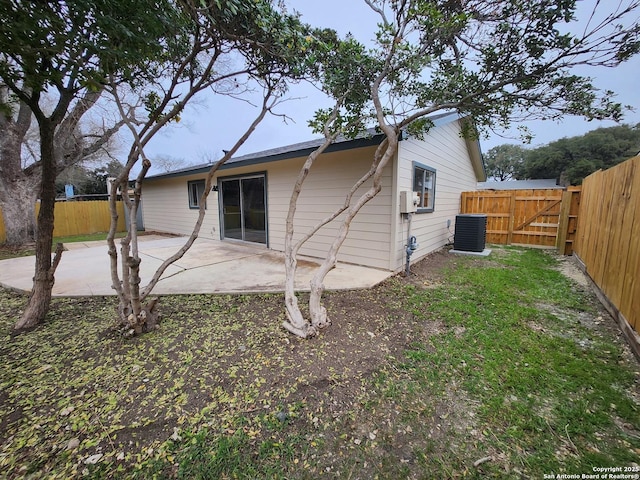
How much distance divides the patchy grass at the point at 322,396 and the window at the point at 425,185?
3.08 m

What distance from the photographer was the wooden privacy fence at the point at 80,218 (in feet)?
35.9

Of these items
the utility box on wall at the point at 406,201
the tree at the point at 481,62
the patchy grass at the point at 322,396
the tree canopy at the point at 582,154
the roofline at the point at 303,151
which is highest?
the tree canopy at the point at 582,154

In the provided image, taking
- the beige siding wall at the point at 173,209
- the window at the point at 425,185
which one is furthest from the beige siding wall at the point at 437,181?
the beige siding wall at the point at 173,209

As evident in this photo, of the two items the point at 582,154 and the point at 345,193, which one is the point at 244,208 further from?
the point at 582,154

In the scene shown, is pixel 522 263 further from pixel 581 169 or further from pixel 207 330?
pixel 581 169

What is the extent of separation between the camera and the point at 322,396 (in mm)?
1969

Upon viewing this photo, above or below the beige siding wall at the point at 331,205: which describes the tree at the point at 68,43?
above

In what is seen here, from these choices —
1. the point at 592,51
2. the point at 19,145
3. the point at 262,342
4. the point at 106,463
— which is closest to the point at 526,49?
the point at 592,51

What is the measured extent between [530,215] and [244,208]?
8.10m

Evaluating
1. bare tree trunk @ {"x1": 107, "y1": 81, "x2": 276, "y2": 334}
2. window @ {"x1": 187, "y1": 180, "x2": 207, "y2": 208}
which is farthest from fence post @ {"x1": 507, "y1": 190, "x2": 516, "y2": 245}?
window @ {"x1": 187, "y1": 180, "x2": 207, "y2": 208}

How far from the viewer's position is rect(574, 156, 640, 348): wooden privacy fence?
265 centimetres

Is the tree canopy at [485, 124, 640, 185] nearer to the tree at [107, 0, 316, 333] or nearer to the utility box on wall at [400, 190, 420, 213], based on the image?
the utility box on wall at [400, 190, 420, 213]

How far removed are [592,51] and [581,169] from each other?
27.3 m

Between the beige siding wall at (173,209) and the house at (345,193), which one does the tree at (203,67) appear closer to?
the house at (345,193)
